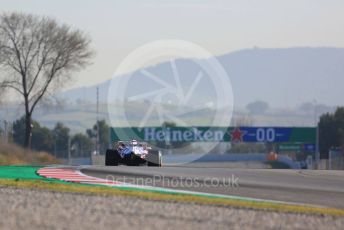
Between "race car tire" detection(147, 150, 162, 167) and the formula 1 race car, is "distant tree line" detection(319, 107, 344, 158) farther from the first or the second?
the formula 1 race car

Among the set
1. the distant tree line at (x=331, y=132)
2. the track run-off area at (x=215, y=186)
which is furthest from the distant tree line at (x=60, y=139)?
the track run-off area at (x=215, y=186)

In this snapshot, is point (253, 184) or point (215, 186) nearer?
point (215, 186)

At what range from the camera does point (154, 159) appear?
39.0 meters

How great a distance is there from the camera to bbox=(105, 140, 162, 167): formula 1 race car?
37.0m

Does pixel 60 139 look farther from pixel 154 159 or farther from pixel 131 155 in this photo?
pixel 131 155

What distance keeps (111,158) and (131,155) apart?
120 centimetres

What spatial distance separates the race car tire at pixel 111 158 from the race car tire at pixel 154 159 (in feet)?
4.70

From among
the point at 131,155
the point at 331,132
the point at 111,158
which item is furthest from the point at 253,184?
the point at 331,132

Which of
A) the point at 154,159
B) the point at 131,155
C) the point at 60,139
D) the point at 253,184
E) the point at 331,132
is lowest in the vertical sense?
the point at 253,184

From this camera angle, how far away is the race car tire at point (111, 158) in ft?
124

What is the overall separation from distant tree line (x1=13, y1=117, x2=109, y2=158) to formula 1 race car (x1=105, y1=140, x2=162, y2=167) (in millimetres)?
67291

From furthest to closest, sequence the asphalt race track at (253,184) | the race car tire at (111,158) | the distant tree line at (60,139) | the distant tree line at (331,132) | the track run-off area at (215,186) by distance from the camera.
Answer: the distant tree line at (60,139) → the distant tree line at (331,132) → the race car tire at (111,158) → the asphalt race track at (253,184) → the track run-off area at (215,186)

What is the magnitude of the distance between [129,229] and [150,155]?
2402cm

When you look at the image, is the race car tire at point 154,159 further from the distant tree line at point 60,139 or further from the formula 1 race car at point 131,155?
the distant tree line at point 60,139
